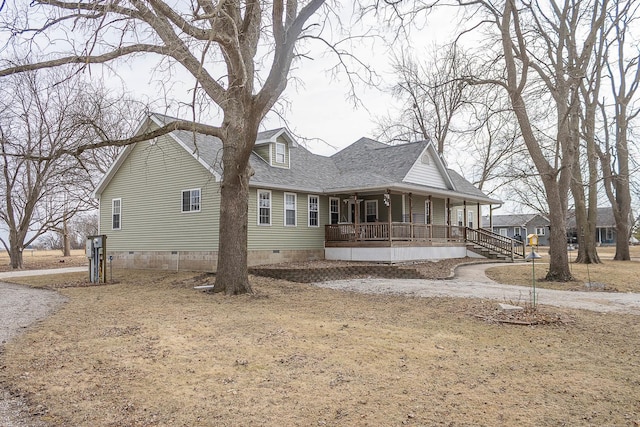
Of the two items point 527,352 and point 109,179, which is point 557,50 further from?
point 109,179

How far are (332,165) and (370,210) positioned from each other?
3.79 m

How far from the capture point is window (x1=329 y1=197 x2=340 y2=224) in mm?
22219

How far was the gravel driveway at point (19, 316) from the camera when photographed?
418 cm

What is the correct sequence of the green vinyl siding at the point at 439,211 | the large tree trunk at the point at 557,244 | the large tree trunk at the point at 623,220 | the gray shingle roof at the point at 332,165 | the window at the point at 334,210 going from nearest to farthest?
the large tree trunk at the point at 557,244 < the gray shingle roof at the point at 332,165 < the window at the point at 334,210 < the green vinyl siding at the point at 439,211 < the large tree trunk at the point at 623,220

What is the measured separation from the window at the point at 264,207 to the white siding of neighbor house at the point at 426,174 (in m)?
6.28

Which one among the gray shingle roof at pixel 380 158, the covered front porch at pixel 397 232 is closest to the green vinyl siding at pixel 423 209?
the covered front porch at pixel 397 232

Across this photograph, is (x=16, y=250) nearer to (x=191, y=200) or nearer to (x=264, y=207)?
(x=191, y=200)

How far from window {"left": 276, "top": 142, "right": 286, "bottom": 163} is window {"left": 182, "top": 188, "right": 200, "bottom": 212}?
3.91 metres

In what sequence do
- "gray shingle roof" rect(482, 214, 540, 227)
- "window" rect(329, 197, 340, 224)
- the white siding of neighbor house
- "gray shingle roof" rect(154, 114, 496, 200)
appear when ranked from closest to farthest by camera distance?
1. "gray shingle roof" rect(154, 114, 496, 200)
2. the white siding of neighbor house
3. "window" rect(329, 197, 340, 224)
4. "gray shingle roof" rect(482, 214, 540, 227)

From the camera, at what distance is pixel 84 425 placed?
401 centimetres

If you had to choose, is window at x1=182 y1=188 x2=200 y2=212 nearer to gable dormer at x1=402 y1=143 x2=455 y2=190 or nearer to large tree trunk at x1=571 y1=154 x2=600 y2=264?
gable dormer at x1=402 y1=143 x2=455 y2=190

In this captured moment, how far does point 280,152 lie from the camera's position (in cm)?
2084

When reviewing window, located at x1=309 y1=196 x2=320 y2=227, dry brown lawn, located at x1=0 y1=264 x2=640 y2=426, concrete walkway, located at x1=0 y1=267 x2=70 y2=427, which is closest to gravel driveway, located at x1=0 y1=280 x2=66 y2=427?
concrete walkway, located at x1=0 y1=267 x2=70 y2=427

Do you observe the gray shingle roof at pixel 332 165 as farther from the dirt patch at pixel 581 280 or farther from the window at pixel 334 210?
the dirt patch at pixel 581 280
